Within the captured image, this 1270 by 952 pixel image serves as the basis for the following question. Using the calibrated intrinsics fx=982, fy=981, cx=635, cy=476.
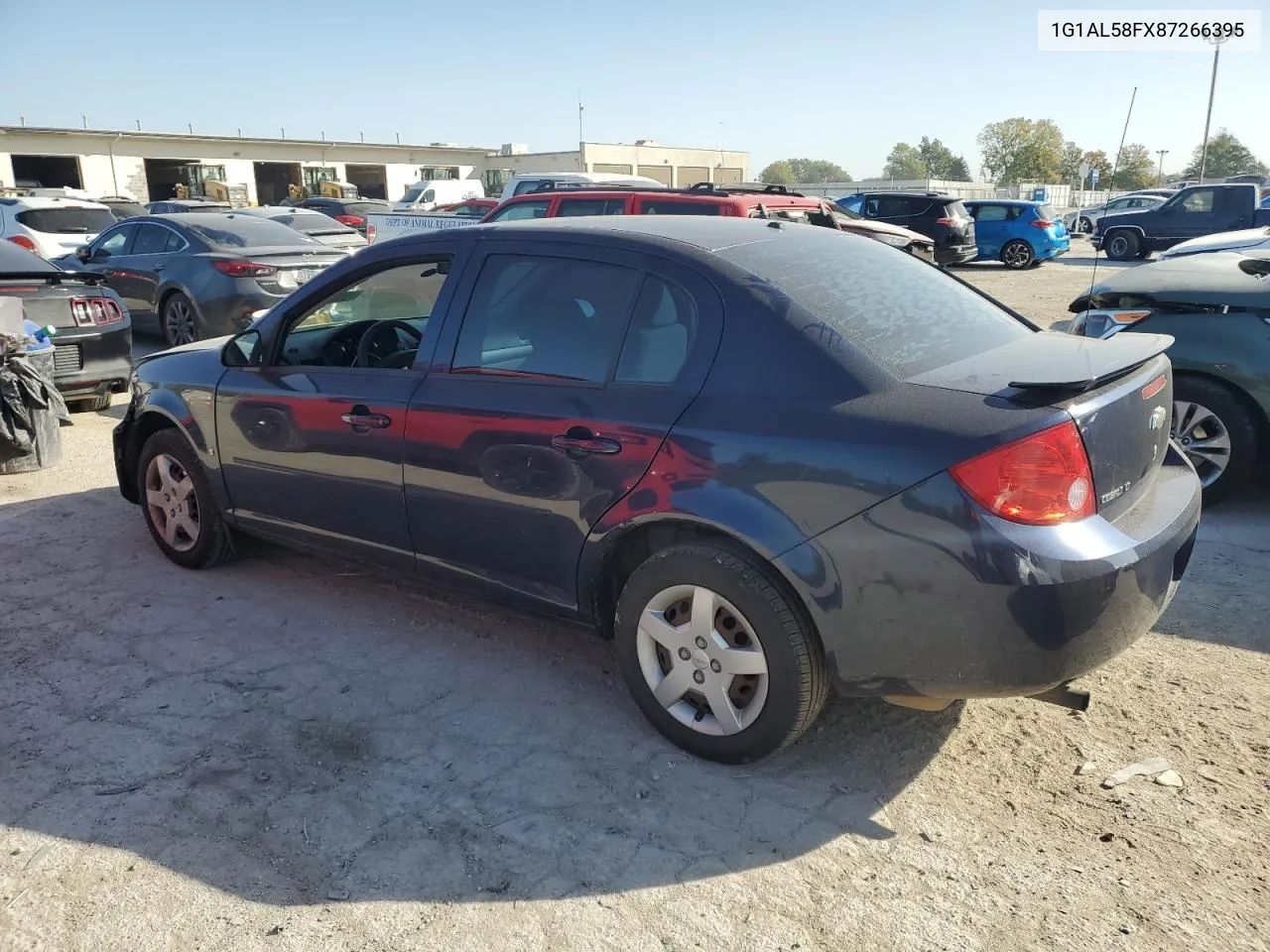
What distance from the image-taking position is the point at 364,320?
15.5 ft

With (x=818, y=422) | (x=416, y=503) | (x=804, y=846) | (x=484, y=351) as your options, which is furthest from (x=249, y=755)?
(x=818, y=422)

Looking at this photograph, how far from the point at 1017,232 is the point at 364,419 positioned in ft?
72.4

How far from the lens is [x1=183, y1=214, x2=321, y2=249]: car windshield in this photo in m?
10.4

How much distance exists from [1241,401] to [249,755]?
5173mm

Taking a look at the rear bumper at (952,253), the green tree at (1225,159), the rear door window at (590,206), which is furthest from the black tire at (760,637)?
the green tree at (1225,159)

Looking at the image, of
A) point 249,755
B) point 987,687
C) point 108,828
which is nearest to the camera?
point 987,687

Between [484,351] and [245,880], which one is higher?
[484,351]

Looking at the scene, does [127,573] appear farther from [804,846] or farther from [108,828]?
[804,846]

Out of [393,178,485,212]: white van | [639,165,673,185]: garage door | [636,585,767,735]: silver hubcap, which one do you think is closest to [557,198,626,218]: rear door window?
[636,585,767,735]: silver hubcap

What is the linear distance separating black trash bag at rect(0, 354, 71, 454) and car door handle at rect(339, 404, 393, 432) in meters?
3.92

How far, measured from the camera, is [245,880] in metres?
2.72

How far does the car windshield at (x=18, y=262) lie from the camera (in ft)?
25.4

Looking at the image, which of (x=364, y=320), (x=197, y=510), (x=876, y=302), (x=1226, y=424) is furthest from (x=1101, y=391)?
(x=197, y=510)

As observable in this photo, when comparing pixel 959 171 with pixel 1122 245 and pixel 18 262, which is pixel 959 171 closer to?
pixel 1122 245
